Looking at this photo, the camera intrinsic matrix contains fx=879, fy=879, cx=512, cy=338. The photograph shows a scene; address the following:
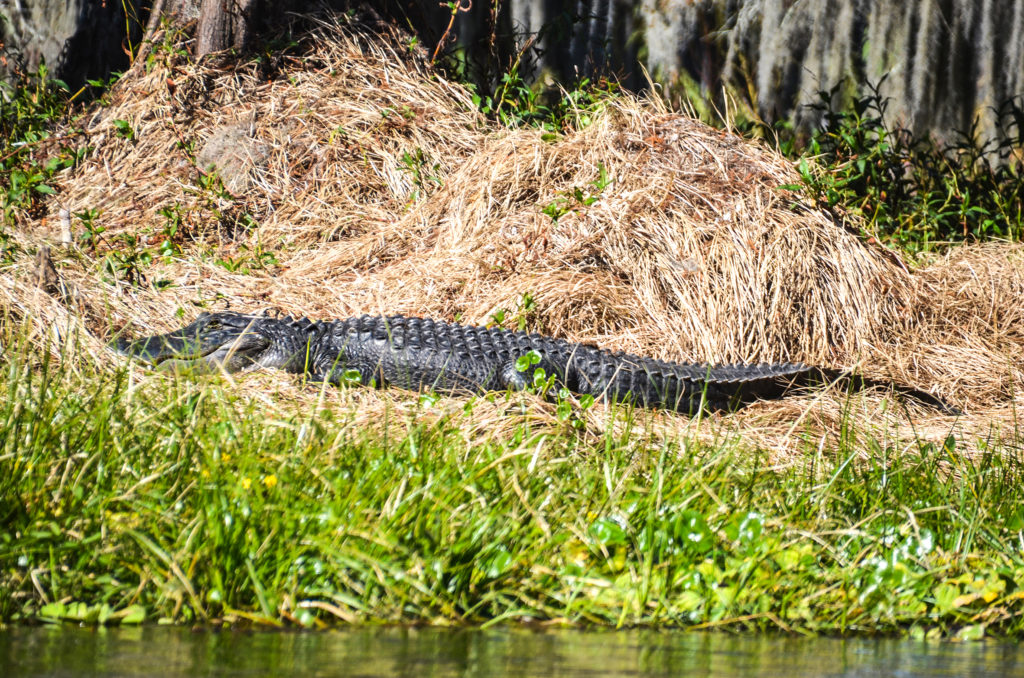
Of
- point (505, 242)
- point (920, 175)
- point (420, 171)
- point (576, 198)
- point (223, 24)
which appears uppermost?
point (223, 24)

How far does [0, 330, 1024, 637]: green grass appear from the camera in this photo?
1575 mm

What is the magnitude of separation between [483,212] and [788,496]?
10.9ft

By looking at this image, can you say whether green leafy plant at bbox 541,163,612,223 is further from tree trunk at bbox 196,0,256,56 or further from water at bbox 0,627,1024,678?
water at bbox 0,627,1024,678

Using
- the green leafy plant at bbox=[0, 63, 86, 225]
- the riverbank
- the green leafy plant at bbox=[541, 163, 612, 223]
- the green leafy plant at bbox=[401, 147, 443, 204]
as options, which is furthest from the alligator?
the green leafy plant at bbox=[0, 63, 86, 225]

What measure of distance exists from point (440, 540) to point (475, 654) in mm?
441

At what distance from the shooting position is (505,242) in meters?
4.91

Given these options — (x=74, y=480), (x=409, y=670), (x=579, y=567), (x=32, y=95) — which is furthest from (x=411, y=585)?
(x=32, y=95)

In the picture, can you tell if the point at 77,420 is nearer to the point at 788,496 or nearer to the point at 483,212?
the point at 788,496

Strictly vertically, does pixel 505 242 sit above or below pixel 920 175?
below

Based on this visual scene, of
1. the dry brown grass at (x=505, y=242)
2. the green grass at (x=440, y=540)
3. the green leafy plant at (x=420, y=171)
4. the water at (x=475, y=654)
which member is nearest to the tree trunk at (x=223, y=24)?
the dry brown grass at (x=505, y=242)

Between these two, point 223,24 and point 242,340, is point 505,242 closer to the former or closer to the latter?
point 242,340

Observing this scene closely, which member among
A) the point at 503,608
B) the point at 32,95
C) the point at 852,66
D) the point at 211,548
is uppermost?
the point at 852,66

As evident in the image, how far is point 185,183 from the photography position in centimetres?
583

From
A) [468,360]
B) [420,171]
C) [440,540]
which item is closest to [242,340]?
[468,360]
